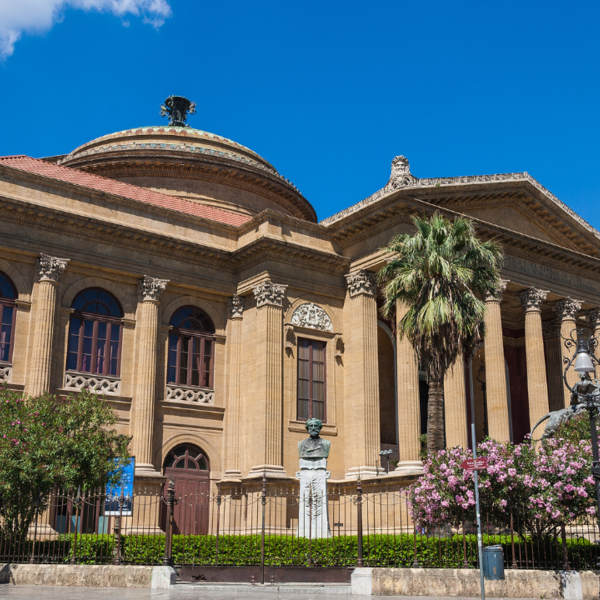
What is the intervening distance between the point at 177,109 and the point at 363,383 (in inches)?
900

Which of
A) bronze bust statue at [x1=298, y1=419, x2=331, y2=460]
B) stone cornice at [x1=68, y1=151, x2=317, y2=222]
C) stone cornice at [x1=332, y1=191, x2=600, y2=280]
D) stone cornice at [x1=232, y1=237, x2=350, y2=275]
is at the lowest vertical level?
bronze bust statue at [x1=298, y1=419, x2=331, y2=460]

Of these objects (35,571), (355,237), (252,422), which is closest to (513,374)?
(355,237)

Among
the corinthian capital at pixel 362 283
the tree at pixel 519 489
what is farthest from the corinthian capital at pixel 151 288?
the tree at pixel 519 489

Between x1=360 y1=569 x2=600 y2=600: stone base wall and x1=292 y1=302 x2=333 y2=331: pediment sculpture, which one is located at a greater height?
x1=292 y1=302 x2=333 y2=331: pediment sculpture

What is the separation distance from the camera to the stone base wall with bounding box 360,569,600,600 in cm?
1622

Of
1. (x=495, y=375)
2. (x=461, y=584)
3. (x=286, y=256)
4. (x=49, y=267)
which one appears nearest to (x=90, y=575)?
(x=461, y=584)

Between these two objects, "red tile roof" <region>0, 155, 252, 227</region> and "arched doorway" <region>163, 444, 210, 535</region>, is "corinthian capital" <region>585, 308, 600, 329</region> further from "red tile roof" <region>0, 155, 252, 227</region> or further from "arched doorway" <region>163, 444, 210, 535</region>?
"arched doorway" <region>163, 444, 210, 535</region>

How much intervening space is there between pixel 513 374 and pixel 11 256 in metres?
25.7

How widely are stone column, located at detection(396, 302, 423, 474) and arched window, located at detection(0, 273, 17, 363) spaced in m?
13.1

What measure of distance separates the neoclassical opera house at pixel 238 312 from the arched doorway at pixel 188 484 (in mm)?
110

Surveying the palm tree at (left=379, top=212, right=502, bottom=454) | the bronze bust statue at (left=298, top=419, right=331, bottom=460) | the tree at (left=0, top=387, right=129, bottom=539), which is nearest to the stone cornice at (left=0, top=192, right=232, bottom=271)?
the tree at (left=0, top=387, right=129, bottom=539)

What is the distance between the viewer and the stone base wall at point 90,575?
16844 millimetres

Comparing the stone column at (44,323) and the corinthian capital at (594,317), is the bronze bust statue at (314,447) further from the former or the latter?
the corinthian capital at (594,317)

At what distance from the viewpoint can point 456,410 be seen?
28.6 m
